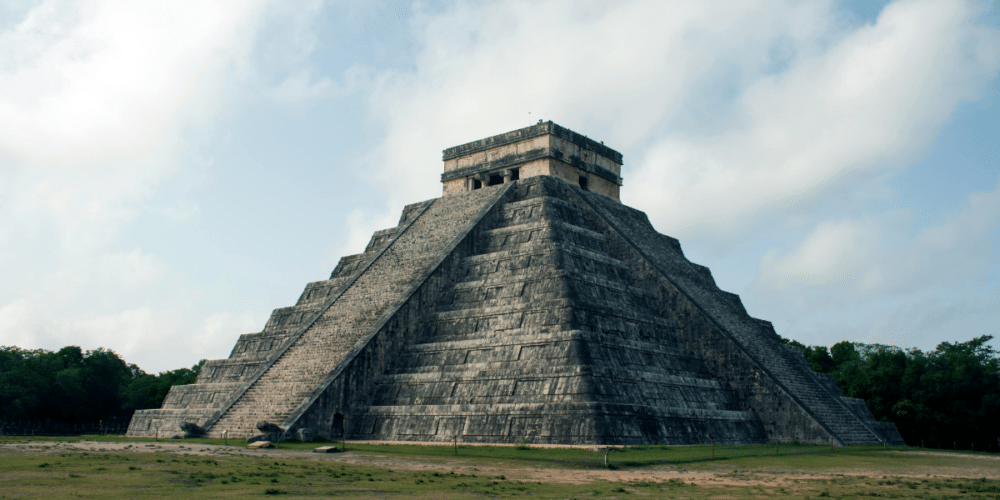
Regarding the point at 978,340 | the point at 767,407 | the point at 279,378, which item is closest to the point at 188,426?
the point at 279,378

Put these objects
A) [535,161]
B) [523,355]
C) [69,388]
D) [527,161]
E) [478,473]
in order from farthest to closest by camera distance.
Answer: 1. [69,388]
2. [527,161]
3. [535,161]
4. [523,355]
5. [478,473]

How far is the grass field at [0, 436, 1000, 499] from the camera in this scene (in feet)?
40.8

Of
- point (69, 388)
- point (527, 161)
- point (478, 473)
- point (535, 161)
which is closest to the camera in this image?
point (478, 473)

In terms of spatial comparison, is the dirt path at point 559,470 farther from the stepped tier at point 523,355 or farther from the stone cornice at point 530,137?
the stone cornice at point 530,137

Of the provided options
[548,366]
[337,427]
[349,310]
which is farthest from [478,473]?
[349,310]

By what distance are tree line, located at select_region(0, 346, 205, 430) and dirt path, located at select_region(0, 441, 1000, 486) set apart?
85.4 ft

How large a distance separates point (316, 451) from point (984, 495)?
14409mm

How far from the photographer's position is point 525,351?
24.0 meters

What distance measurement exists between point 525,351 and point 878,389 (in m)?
20.4

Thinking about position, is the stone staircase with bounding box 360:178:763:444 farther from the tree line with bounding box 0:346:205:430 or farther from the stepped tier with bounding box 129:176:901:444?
the tree line with bounding box 0:346:205:430

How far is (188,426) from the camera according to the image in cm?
2589

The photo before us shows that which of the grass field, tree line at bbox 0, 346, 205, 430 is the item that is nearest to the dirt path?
the grass field

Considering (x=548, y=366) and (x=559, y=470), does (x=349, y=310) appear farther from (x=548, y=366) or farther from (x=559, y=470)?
(x=559, y=470)

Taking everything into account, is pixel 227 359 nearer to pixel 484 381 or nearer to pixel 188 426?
pixel 188 426
